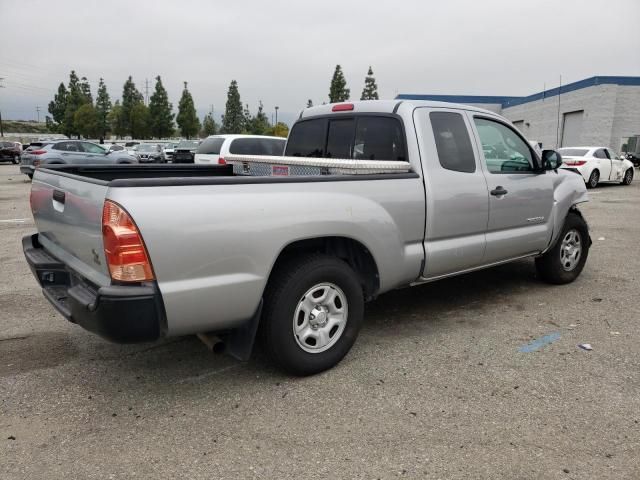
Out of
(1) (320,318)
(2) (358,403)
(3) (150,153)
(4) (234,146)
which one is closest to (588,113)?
(3) (150,153)

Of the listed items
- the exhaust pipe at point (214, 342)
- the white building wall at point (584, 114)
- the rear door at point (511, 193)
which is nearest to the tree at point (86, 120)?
the white building wall at point (584, 114)

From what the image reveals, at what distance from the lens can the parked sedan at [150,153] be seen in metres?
28.5

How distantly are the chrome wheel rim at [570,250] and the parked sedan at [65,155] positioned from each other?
1739cm

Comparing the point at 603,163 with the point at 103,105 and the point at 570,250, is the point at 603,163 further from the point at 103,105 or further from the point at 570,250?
the point at 103,105

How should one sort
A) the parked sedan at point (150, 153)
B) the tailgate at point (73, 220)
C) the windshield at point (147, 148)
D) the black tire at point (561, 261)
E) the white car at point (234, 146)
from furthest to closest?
1. the windshield at point (147, 148)
2. the parked sedan at point (150, 153)
3. the white car at point (234, 146)
4. the black tire at point (561, 261)
5. the tailgate at point (73, 220)

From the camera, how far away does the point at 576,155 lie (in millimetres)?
18516

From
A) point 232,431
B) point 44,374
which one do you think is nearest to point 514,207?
point 232,431

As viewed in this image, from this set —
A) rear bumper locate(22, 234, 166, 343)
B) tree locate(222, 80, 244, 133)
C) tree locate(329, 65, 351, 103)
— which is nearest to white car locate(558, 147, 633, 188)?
rear bumper locate(22, 234, 166, 343)

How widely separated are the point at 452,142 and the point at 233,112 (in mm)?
69991

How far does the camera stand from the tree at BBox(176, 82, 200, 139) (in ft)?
234

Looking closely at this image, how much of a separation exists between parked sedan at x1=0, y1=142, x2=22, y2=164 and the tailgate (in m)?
35.1

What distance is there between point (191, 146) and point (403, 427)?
2618 centimetres

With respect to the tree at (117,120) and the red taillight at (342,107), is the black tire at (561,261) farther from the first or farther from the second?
the tree at (117,120)

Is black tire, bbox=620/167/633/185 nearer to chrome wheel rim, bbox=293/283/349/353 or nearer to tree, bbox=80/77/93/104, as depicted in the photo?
chrome wheel rim, bbox=293/283/349/353
